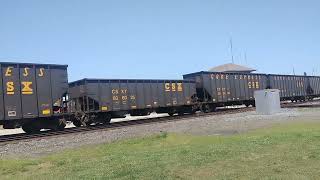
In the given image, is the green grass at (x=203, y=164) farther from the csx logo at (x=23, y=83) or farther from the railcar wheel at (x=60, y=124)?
the railcar wheel at (x=60, y=124)

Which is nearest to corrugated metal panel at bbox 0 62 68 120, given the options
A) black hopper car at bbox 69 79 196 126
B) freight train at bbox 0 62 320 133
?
freight train at bbox 0 62 320 133

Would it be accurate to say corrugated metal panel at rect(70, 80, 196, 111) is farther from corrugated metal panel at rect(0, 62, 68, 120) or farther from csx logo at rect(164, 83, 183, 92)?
corrugated metal panel at rect(0, 62, 68, 120)

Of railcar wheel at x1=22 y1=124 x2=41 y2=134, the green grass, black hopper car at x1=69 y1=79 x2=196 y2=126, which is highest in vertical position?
black hopper car at x1=69 y1=79 x2=196 y2=126

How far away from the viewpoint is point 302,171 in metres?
7.86

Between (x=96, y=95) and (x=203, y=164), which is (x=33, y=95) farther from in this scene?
(x=203, y=164)

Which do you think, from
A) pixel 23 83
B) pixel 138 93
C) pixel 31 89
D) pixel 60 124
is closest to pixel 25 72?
pixel 23 83

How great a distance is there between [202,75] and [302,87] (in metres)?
22.1

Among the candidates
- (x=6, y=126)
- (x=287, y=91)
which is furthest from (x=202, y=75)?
(x=6, y=126)

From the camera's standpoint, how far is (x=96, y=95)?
28.6 m

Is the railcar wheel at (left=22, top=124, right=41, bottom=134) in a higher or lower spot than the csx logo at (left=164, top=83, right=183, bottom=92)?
lower

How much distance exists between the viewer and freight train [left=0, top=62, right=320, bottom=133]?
23.0 metres

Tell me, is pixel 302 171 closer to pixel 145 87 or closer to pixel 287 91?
pixel 145 87

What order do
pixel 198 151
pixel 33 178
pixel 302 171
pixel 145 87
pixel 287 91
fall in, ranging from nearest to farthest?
1. pixel 302 171
2. pixel 33 178
3. pixel 198 151
4. pixel 145 87
5. pixel 287 91

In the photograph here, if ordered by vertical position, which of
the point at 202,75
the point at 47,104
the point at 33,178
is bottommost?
the point at 33,178
